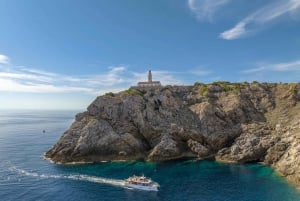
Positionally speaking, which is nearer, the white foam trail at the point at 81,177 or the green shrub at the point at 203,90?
the white foam trail at the point at 81,177

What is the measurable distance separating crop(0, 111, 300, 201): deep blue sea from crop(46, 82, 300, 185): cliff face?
5112 millimetres

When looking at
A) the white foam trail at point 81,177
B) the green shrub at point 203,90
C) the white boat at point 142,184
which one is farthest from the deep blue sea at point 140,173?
the green shrub at point 203,90

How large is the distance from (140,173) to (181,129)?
22140mm

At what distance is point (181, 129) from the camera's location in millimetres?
84125

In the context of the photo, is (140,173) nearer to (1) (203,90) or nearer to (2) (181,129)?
(2) (181,129)

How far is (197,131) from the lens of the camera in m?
84.4

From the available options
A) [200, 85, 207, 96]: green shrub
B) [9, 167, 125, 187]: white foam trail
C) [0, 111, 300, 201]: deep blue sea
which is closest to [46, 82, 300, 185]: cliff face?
[200, 85, 207, 96]: green shrub

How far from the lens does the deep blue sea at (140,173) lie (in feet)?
175

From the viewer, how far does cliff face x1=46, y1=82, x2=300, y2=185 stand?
260ft

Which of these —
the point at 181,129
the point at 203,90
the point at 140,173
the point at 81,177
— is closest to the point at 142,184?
the point at 140,173

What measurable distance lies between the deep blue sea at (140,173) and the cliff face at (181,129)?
5112 millimetres

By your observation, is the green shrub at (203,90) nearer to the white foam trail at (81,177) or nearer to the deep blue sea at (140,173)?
the deep blue sea at (140,173)

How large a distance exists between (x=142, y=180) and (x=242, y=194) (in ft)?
65.4

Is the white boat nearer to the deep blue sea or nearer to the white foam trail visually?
the deep blue sea
